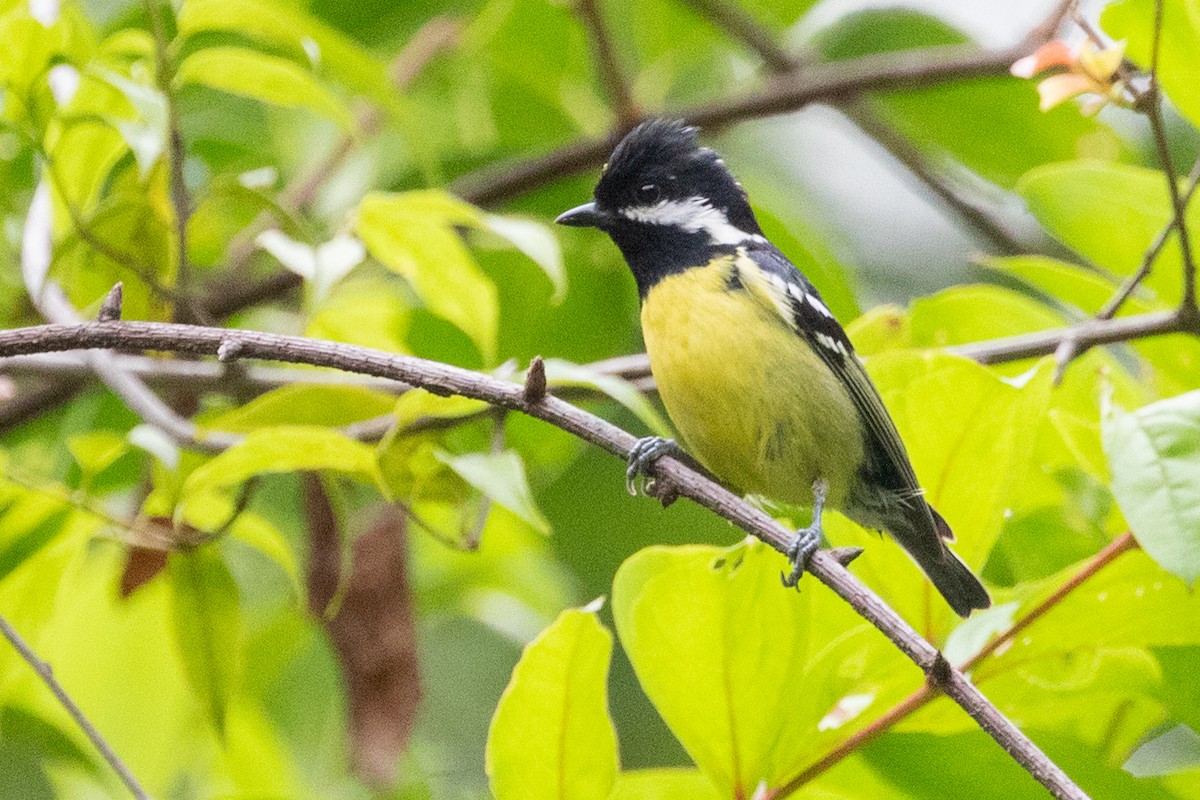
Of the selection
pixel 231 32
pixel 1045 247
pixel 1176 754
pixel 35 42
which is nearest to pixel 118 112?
pixel 35 42

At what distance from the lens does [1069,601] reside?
6.36 ft

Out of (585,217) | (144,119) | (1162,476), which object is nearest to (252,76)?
(144,119)

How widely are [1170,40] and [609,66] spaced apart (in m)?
1.52

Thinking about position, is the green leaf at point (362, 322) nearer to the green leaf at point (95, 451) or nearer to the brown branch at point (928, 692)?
the green leaf at point (95, 451)

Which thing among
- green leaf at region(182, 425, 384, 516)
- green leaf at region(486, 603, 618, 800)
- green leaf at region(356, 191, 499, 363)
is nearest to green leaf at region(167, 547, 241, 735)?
green leaf at region(182, 425, 384, 516)

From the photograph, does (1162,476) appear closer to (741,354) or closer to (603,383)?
(603,383)

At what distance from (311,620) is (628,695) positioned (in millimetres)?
1245

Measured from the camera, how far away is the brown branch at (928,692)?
1.86 meters

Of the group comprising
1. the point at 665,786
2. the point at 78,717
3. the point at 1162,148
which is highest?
the point at 1162,148

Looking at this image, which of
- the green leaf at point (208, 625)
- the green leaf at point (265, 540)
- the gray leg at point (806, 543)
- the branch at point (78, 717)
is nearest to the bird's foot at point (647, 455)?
the gray leg at point (806, 543)

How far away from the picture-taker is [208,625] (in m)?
2.29

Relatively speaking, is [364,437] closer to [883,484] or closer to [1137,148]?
[883,484]

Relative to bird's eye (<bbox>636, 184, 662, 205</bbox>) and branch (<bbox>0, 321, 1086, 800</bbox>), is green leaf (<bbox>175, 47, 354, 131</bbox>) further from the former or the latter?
bird's eye (<bbox>636, 184, 662, 205</bbox>)

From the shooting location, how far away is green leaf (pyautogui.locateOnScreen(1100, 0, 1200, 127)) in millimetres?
2238
